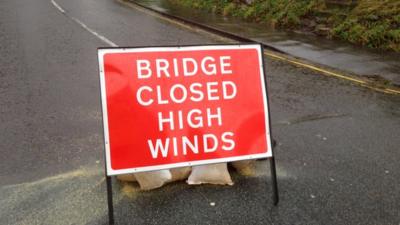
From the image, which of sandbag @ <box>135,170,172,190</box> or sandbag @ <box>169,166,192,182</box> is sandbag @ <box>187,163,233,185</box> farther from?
sandbag @ <box>135,170,172,190</box>

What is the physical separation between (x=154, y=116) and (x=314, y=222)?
161 centimetres

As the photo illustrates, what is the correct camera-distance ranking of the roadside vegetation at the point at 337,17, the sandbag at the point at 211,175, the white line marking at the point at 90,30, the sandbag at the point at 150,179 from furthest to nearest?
the white line marking at the point at 90,30
the roadside vegetation at the point at 337,17
the sandbag at the point at 211,175
the sandbag at the point at 150,179

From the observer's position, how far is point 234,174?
4.14m

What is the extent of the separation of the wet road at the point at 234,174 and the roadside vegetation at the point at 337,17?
3.20 meters

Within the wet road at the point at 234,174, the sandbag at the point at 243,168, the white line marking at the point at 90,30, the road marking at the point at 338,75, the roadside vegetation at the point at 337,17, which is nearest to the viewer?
the wet road at the point at 234,174

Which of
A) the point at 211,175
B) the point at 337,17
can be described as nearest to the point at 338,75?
the point at 337,17

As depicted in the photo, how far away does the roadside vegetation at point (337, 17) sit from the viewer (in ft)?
33.4

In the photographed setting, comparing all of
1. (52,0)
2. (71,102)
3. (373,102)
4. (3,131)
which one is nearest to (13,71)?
(71,102)

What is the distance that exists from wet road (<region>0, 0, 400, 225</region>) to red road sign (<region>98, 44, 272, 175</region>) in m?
0.45

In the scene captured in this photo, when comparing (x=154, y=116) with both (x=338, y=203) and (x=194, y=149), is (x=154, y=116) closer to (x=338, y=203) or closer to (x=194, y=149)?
(x=194, y=149)

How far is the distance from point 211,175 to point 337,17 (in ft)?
30.3

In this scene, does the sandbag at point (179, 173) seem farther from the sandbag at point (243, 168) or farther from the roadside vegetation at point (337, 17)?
the roadside vegetation at point (337, 17)

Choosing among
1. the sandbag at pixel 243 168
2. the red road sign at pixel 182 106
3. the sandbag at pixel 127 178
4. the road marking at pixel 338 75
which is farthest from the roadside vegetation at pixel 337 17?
the sandbag at pixel 127 178

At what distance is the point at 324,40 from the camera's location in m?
11.0
